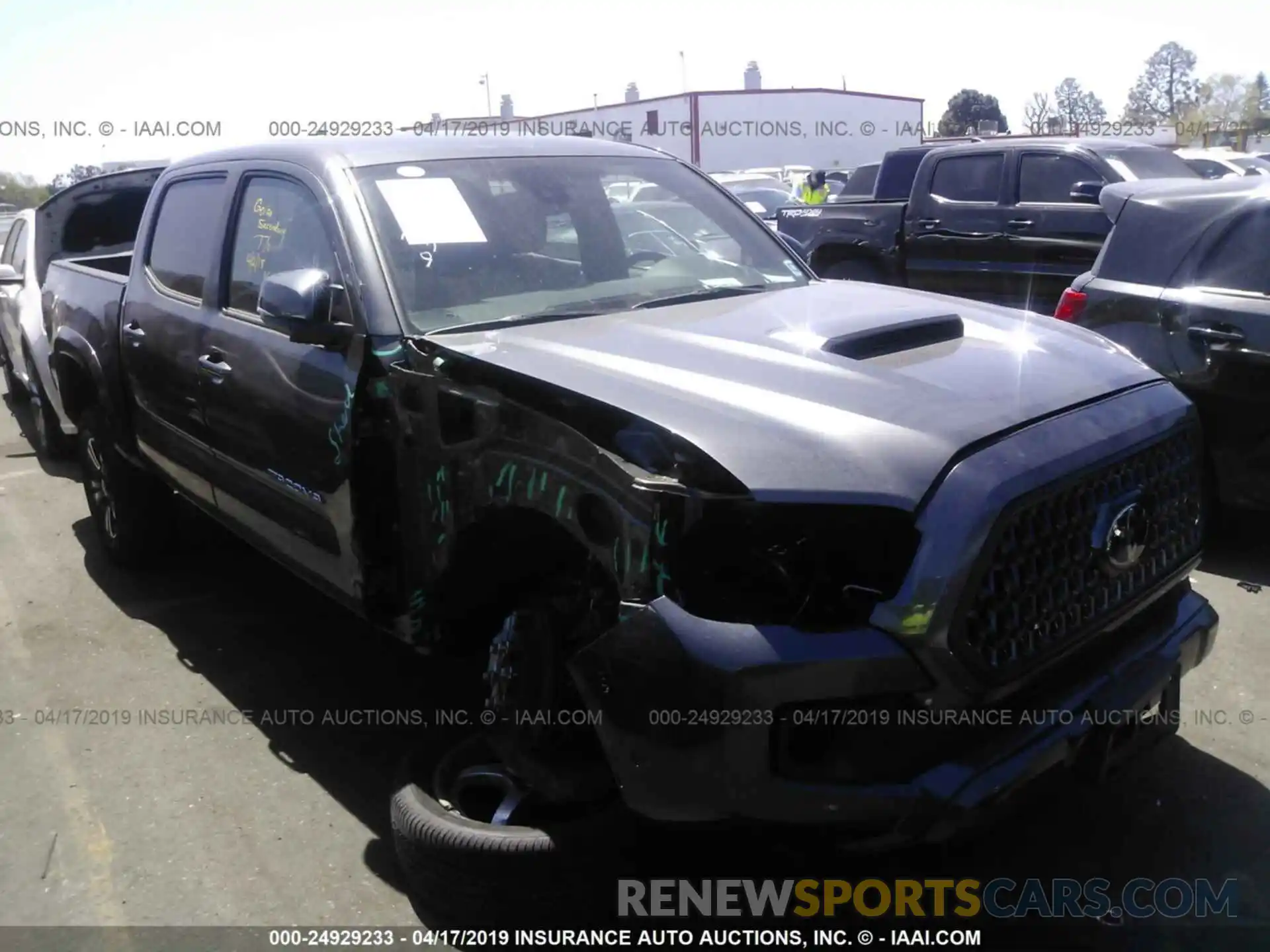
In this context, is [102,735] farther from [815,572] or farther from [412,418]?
[815,572]

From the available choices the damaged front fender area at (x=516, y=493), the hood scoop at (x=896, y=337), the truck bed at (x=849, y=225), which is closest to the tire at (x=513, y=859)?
the damaged front fender area at (x=516, y=493)

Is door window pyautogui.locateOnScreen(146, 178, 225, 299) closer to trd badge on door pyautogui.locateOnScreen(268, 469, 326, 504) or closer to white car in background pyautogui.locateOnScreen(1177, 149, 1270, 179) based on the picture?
trd badge on door pyautogui.locateOnScreen(268, 469, 326, 504)

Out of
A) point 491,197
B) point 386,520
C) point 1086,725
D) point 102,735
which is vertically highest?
point 491,197

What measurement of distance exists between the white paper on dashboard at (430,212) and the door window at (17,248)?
19.1 feet

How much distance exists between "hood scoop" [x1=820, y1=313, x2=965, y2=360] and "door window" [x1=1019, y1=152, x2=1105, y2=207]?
22.1 ft

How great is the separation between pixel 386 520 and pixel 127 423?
238 centimetres

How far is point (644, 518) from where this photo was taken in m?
2.24

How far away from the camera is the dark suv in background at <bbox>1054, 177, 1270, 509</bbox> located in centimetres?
470

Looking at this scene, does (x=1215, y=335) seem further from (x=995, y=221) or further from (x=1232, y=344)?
(x=995, y=221)

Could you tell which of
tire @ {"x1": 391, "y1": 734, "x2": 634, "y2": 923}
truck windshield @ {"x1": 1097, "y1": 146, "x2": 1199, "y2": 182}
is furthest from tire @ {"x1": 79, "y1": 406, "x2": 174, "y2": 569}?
truck windshield @ {"x1": 1097, "y1": 146, "x2": 1199, "y2": 182}

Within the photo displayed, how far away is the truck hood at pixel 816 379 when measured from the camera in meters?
2.25

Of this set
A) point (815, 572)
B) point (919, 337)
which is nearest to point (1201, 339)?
point (919, 337)

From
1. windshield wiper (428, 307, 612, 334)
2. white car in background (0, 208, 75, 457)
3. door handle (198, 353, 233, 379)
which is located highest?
windshield wiper (428, 307, 612, 334)

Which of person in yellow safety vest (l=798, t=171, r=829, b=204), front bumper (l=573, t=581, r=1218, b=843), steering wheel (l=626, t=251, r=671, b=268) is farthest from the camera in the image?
person in yellow safety vest (l=798, t=171, r=829, b=204)
